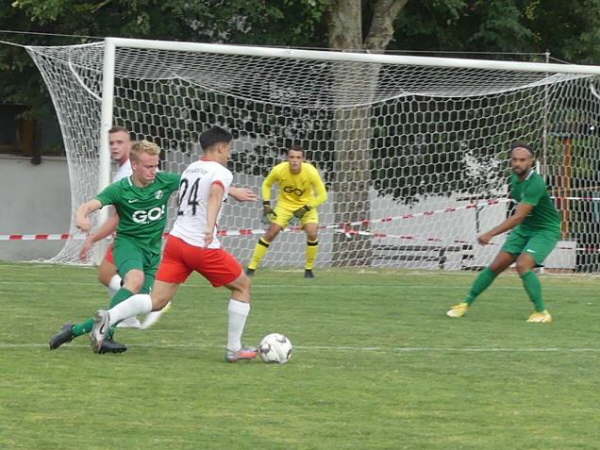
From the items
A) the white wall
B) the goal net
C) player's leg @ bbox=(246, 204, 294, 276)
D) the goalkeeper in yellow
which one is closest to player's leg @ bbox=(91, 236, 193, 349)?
player's leg @ bbox=(246, 204, 294, 276)

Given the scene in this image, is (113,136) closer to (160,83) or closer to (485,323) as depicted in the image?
(485,323)

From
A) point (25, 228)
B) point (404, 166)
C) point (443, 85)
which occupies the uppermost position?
point (443, 85)

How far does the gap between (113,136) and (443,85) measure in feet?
35.7

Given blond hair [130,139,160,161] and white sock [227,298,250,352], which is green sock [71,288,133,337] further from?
blond hair [130,139,160,161]

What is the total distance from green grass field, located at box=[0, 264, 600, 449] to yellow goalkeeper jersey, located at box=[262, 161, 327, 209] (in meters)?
4.15

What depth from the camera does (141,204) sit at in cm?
1031

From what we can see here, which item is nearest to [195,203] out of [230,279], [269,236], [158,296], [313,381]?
[230,279]

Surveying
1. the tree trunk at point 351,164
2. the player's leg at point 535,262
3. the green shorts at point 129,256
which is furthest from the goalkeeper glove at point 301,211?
the green shorts at point 129,256

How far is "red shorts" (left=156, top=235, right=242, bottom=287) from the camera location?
948cm

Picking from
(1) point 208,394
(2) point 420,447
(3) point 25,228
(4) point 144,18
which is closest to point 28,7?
(4) point 144,18

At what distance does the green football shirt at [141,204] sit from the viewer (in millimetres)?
10227

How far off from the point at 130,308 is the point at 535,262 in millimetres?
4741

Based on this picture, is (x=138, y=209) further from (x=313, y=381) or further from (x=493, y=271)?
(x=493, y=271)

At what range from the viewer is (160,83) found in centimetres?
2120
